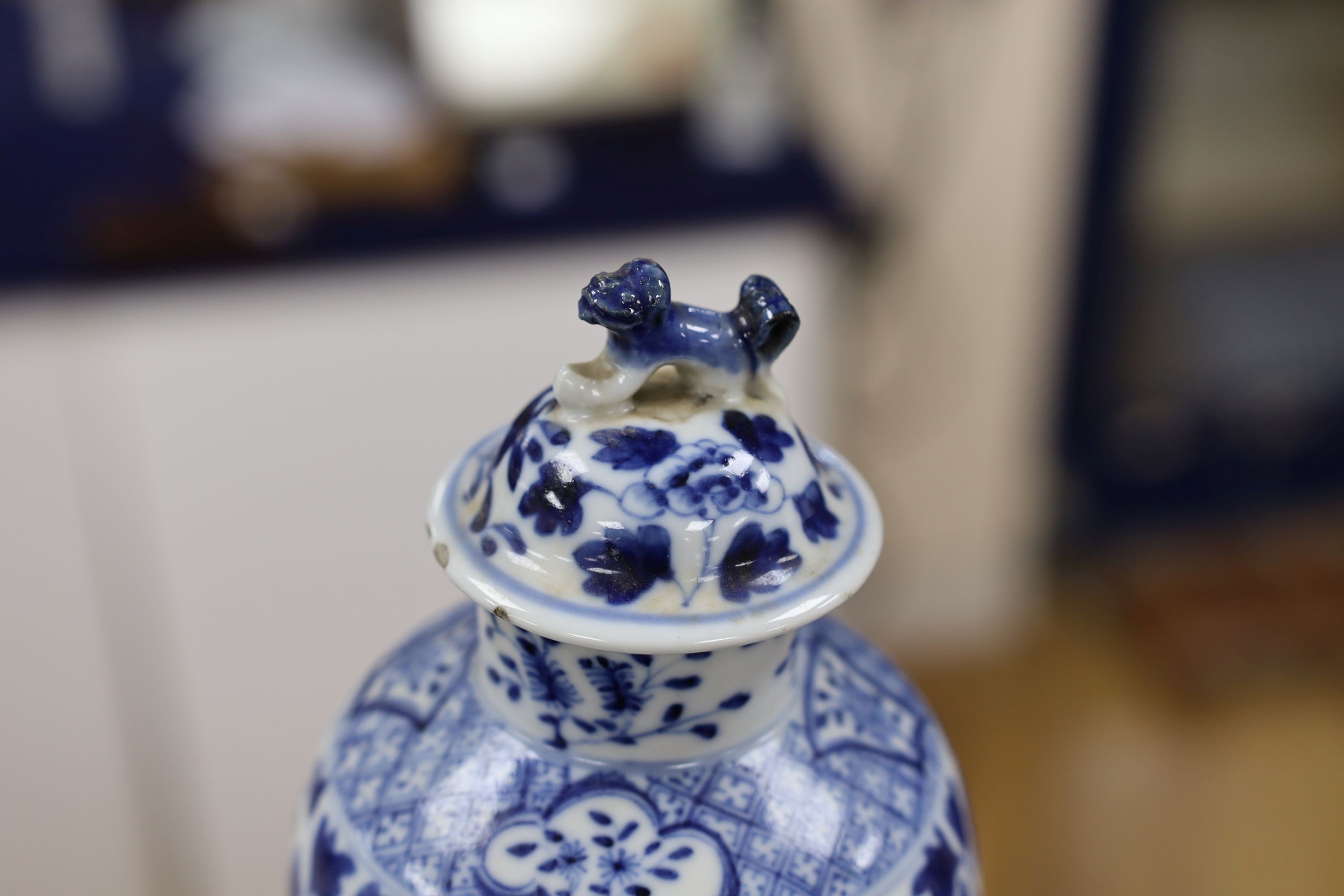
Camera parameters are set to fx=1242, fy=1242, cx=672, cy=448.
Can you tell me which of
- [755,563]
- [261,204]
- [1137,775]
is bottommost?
[1137,775]

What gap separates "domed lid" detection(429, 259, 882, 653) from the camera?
1.50 feet

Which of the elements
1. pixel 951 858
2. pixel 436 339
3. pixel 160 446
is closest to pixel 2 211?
pixel 160 446

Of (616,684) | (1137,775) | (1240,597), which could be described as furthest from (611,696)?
(1240,597)

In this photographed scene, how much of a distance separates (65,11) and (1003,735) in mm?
1854

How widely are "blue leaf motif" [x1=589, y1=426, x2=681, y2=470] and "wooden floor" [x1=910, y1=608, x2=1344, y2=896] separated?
4.55 ft

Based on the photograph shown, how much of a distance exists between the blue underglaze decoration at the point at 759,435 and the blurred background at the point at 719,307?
3.38 feet

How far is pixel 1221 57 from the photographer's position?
2096 mm

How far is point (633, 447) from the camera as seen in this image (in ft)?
1.57

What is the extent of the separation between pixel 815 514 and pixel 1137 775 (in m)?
1.62

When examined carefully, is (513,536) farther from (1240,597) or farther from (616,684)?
(1240,597)

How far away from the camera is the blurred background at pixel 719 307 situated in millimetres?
1465

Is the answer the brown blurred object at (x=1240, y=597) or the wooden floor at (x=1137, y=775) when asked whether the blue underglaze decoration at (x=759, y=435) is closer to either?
the wooden floor at (x=1137, y=775)

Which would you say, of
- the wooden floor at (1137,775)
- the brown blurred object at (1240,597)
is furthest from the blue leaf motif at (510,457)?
the brown blurred object at (1240,597)

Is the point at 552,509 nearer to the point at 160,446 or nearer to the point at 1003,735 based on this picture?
the point at 160,446
